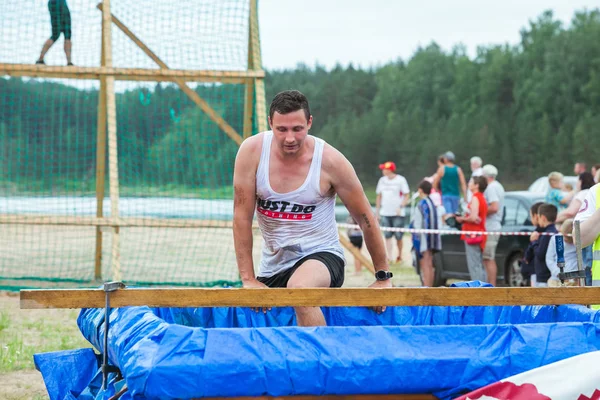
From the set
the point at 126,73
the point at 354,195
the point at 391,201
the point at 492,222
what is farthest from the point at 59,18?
the point at 354,195

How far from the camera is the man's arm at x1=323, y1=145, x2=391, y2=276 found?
4.87 meters

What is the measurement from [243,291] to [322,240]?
1.34m

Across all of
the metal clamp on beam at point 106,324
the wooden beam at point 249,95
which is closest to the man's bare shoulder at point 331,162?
the metal clamp on beam at point 106,324

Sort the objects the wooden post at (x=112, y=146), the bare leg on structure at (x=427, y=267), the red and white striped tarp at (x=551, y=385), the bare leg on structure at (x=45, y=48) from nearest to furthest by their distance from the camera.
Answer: the red and white striped tarp at (x=551, y=385) → the wooden post at (x=112, y=146) → the bare leg on structure at (x=45, y=48) → the bare leg on structure at (x=427, y=267)

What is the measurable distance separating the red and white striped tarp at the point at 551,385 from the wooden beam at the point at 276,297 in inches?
19.4

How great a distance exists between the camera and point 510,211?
12797mm

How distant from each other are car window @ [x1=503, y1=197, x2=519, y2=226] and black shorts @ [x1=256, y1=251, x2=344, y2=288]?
26.0 feet

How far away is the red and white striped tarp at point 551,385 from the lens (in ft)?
11.6

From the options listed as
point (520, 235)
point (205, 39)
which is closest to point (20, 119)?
point (205, 39)

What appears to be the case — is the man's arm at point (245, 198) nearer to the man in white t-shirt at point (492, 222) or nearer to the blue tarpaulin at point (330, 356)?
the blue tarpaulin at point (330, 356)

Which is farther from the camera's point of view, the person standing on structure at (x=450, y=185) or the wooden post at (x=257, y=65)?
the person standing on structure at (x=450, y=185)

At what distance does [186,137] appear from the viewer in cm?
1491

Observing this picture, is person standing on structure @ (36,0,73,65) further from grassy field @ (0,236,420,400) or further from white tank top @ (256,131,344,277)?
white tank top @ (256,131,344,277)

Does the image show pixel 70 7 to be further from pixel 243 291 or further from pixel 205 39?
pixel 243 291
